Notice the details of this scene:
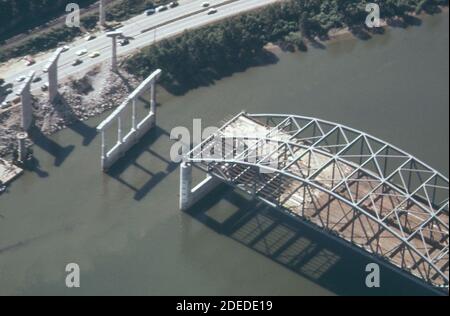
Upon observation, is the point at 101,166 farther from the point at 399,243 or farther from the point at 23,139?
the point at 399,243

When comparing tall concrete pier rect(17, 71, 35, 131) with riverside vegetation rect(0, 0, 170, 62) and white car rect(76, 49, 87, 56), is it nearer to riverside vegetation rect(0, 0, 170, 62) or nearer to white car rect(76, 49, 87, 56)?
white car rect(76, 49, 87, 56)

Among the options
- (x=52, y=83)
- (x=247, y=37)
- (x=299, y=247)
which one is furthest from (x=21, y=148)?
(x=247, y=37)

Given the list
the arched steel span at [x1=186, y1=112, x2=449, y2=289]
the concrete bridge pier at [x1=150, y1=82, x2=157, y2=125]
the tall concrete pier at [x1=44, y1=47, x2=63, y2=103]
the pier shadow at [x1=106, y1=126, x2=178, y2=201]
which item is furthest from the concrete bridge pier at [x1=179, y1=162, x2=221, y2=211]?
the tall concrete pier at [x1=44, y1=47, x2=63, y2=103]

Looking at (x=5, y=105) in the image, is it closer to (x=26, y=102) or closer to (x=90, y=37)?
(x=26, y=102)

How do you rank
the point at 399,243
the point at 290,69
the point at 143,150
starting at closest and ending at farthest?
1. the point at 399,243
2. the point at 143,150
3. the point at 290,69

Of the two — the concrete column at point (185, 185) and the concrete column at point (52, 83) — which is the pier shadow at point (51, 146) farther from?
the concrete column at point (185, 185)

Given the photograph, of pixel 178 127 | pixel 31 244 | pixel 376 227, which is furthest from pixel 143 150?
pixel 376 227
